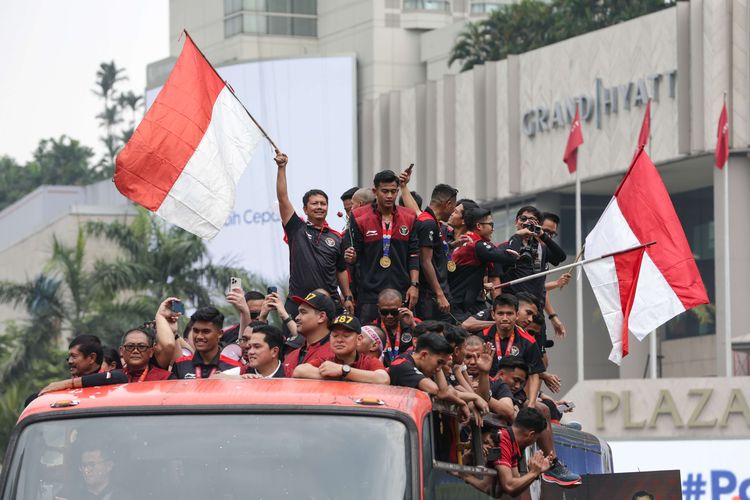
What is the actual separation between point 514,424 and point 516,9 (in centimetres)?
6084

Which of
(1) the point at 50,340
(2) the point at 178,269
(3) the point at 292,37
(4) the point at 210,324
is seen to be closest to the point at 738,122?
(2) the point at 178,269

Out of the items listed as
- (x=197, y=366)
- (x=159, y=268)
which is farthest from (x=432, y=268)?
(x=159, y=268)

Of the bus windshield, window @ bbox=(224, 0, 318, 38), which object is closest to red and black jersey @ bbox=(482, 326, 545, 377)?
the bus windshield

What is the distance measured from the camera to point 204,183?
15281 mm

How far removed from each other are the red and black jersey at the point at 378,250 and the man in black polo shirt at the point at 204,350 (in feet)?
8.83

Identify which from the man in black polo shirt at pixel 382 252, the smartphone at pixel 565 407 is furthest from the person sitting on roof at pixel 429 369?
the smartphone at pixel 565 407

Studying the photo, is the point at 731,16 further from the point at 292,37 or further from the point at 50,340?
the point at 292,37

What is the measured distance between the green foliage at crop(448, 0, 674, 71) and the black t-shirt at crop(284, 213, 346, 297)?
53.7m

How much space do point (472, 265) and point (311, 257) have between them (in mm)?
2031

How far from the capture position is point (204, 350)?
12094mm

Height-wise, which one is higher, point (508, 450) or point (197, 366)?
point (197, 366)

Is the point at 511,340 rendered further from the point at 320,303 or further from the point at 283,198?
the point at 320,303

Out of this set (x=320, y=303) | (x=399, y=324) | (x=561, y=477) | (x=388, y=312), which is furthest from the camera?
(x=399, y=324)

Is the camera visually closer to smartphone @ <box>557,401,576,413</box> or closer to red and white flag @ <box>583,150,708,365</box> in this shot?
red and white flag @ <box>583,150,708,365</box>
